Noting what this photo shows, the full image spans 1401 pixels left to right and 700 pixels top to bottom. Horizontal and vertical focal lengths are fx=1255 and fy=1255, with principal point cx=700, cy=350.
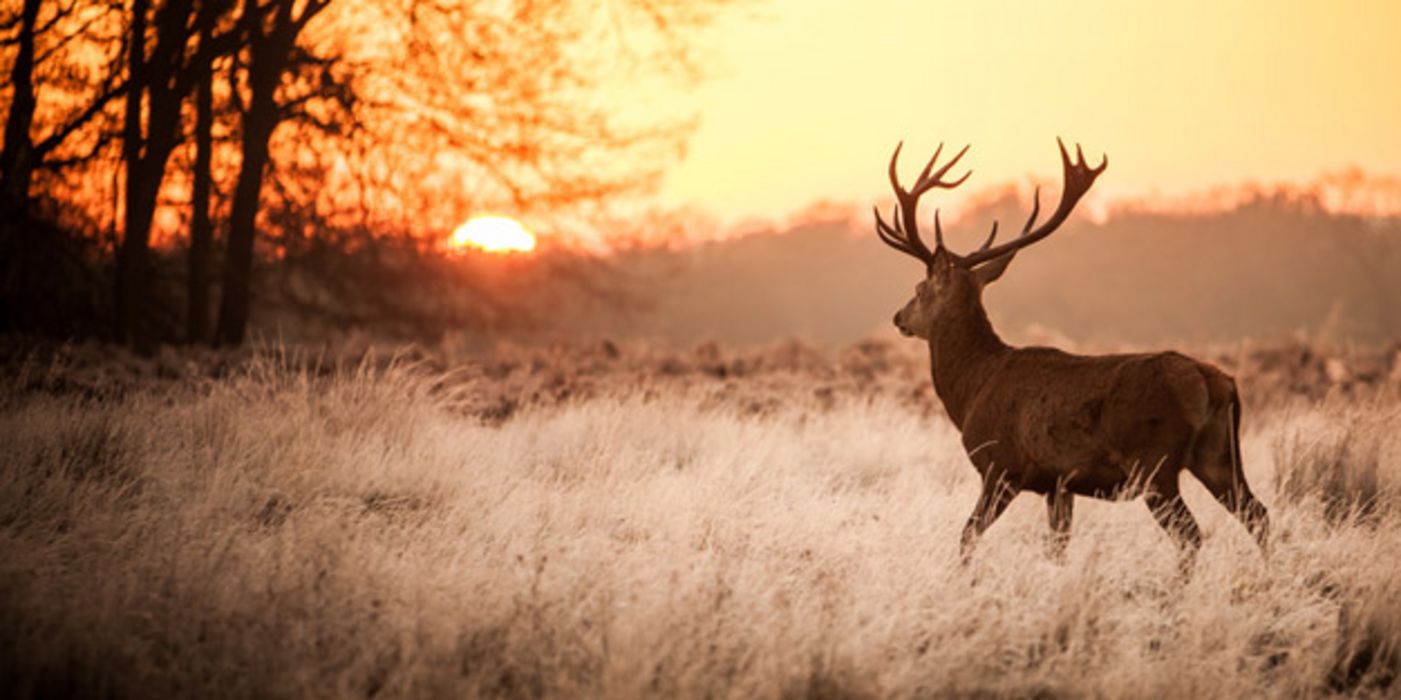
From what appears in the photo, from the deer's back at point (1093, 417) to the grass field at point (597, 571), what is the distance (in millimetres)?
409

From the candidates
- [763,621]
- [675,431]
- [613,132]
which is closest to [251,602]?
[763,621]

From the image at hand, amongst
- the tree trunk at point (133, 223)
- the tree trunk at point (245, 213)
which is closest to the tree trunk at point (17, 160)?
the tree trunk at point (133, 223)

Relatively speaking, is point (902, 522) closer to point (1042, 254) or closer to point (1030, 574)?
point (1030, 574)

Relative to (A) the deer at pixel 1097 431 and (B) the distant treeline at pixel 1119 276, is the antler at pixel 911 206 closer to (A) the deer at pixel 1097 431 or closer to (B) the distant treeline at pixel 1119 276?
(A) the deer at pixel 1097 431

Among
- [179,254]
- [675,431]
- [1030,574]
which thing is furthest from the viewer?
[179,254]

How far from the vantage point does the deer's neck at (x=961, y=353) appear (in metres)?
6.80

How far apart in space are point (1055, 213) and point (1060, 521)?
1.86m

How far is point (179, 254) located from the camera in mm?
18094

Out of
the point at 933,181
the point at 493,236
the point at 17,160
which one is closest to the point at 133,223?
the point at 17,160

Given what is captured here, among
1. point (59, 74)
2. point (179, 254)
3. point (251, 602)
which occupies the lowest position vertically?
point (251, 602)

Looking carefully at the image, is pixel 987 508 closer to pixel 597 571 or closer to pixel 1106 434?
pixel 1106 434

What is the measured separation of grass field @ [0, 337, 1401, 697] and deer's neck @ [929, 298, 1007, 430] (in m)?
0.69

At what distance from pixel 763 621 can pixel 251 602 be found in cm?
190

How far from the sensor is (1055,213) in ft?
23.2
